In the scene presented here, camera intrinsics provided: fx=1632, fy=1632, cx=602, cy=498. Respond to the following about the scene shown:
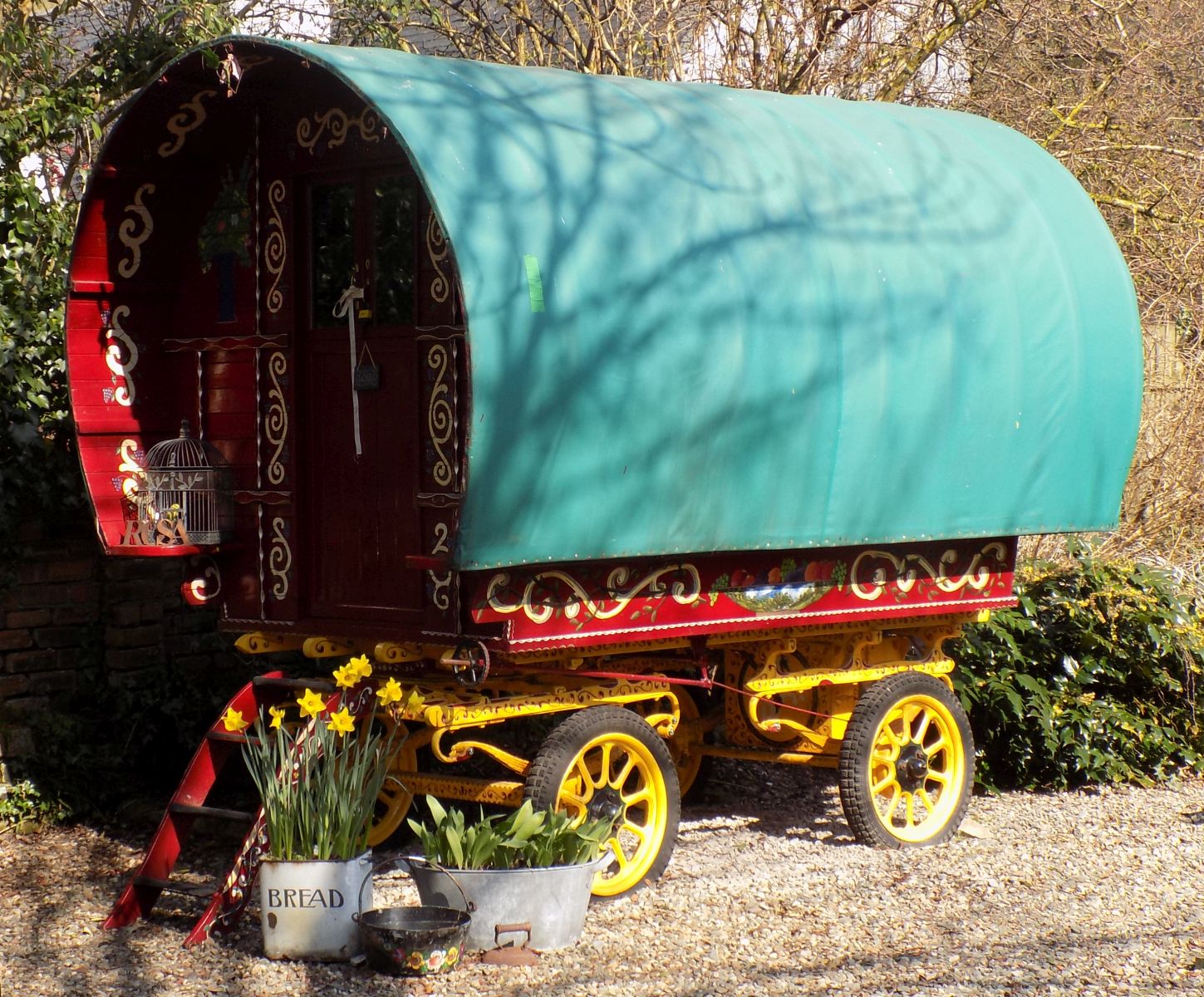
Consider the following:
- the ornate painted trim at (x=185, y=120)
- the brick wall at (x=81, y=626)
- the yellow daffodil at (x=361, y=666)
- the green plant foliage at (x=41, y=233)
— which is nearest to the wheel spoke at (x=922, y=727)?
the yellow daffodil at (x=361, y=666)

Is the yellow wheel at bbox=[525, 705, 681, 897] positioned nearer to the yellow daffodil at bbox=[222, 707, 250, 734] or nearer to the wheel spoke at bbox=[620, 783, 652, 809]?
the wheel spoke at bbox=[620, 783, 652, 809]

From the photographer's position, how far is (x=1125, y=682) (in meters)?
8.62

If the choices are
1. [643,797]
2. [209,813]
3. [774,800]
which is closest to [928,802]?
[774,800]

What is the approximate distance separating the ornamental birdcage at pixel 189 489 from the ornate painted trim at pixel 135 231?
66 centimetres

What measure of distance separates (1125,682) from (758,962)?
3.95 m

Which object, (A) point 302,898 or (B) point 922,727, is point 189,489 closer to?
(A) point 302,898

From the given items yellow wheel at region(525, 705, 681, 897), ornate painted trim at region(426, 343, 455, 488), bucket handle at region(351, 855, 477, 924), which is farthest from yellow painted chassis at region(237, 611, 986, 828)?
ornate painted trim at region(426, 343, 455, 488)

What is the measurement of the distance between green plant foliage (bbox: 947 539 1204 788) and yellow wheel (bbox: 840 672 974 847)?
0.87m

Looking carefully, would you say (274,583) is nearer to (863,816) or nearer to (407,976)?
(407,976)

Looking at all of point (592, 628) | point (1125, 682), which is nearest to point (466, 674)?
point (592, 628)

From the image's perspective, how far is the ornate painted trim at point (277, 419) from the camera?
6.30 metres

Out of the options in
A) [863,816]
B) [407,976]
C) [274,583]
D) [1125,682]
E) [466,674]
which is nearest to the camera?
[407,976]

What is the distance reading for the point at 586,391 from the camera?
5.45m

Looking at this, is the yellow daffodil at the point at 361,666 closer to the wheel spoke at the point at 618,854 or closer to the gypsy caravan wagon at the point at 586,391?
the gypsy caravan wagon at the point at 586,391
